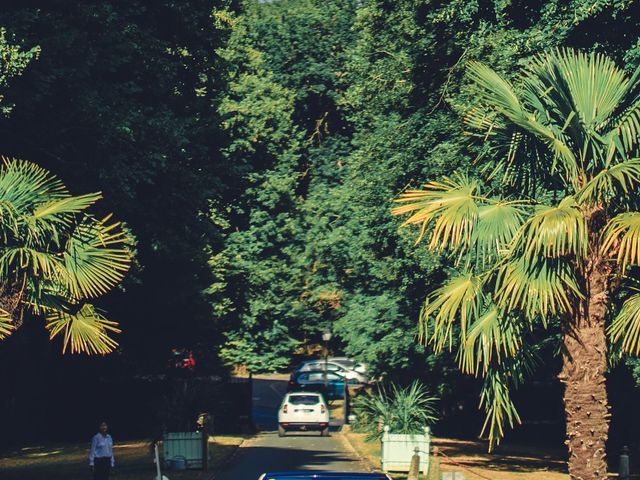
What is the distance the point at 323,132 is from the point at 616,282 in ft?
161

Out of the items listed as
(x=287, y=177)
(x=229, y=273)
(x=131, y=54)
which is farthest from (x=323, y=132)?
(x=131, y=54)

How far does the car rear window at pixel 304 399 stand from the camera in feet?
149

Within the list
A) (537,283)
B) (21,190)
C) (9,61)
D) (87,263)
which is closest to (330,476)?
(537,283)

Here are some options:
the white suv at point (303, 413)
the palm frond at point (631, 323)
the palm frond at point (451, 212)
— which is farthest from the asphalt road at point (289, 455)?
the palm frond at point (631, 323)

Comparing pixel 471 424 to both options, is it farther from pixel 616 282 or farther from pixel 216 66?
pixel 616 282

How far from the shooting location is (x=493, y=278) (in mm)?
16750

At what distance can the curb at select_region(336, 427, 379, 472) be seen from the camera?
104 feet

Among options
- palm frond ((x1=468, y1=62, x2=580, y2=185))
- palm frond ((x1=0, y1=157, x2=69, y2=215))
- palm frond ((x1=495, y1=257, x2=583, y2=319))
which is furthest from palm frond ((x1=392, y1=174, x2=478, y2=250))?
palm frond ((x1=0, y1=157, x2=69, y2=215))

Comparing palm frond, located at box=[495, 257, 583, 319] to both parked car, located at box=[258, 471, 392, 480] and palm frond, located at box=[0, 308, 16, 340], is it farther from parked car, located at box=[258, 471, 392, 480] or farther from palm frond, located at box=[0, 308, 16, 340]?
palm frond, located at box=[0, 308, 16, 340]

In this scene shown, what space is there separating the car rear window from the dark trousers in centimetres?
2101

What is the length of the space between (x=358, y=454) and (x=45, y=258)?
1961 centimetres

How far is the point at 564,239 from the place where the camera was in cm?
1489

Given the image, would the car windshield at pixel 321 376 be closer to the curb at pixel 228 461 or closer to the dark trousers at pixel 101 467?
the curb at pixel 228 461

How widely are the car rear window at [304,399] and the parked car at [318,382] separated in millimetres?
11442
